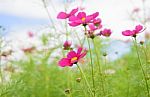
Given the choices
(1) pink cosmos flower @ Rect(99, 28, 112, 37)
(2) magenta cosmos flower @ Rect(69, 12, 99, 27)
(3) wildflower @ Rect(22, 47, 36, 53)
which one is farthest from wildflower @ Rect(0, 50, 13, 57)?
(3) wildflower @ Rect(22, 47, 36, 53)

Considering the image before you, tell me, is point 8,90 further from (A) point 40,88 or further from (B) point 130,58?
(B) point 130,58

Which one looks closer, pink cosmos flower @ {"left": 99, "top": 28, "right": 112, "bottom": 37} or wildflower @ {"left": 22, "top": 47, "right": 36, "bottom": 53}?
pink cosmos flower @ {"left": 99, "top": 28, "right": 112, "bottom": 37}

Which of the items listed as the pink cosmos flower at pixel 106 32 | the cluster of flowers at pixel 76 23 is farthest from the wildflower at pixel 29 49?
the cluster of flowers at pixel 76 23

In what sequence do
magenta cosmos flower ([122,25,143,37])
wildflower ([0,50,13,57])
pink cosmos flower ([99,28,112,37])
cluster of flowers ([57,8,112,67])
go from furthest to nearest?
wildflower ([0,50,13,57]) → pink cosmos flower ([99,28,112,37]) → magenta cosmos flower ([122,25,143,37]) → cluster of flowers ([57,8,112,67])

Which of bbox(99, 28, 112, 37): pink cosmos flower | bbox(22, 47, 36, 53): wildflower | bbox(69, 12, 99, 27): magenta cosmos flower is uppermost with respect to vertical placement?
bbox(22, 47, 36, 53): wildflower

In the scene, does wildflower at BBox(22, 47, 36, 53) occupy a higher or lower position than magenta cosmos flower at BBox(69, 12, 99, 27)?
higher

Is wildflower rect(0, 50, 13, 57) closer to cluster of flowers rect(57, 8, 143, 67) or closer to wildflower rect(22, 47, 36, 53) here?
cluster of flowers rect(57, 8, 143, 67)

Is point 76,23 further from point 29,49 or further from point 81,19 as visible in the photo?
point 29,49

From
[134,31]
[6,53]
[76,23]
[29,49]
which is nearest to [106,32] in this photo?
[134,31]

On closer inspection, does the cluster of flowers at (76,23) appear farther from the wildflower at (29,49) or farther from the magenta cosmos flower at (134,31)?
the wildflower at (29,49)

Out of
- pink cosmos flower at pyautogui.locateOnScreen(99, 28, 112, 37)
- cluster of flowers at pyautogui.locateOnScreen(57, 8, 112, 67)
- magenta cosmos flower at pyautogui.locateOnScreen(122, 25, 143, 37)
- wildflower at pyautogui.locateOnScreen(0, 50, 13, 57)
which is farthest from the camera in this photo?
wildflower at pyautogui.locateOnScreen(0, 50, 13, 57)
